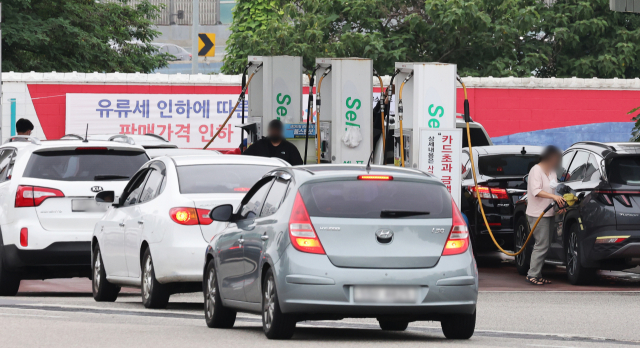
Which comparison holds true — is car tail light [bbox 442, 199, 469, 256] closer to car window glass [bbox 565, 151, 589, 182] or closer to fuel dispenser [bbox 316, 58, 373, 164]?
car window glass [bbox 565, 151, 589, 182]

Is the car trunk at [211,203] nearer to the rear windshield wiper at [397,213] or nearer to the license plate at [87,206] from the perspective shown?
the license plate at [87,206]

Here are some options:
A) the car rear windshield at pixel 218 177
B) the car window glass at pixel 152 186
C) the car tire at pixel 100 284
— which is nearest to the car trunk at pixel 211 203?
the car rear windshield at pixel 218 177

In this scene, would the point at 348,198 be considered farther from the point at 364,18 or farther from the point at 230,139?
the point at 364,18

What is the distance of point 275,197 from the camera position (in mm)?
9164

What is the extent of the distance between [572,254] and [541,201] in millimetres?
773

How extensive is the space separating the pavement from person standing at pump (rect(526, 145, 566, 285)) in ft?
1.54

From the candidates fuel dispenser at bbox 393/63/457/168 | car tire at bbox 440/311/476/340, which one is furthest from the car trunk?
fuel dispenser at bbox 393/63/457/168

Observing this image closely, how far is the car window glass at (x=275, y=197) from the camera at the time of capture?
902cm

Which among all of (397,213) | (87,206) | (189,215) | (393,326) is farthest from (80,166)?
(397,213)

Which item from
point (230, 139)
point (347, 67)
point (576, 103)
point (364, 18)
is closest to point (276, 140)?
point (347, 67)

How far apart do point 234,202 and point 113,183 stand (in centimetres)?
257

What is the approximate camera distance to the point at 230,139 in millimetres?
27453

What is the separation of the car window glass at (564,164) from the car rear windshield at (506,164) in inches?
50.7

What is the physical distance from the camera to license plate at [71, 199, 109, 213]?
12836 millimetres
